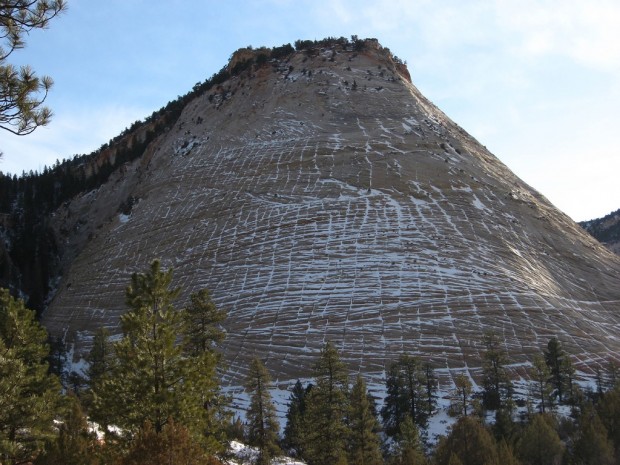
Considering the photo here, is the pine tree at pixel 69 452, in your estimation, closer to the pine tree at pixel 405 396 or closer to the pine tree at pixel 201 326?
the pine tree at pixel 201 326

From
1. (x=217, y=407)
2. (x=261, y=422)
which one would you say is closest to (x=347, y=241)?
(x=261, y=422)

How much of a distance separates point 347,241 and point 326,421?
2703 cm

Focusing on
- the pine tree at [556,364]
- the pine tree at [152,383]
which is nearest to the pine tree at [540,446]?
the pine tree at [556,364]

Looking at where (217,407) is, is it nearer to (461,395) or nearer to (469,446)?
(469,446)

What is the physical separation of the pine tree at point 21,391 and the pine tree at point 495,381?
82.1ft

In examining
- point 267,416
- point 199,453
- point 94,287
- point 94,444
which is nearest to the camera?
point 199,453

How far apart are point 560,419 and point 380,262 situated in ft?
64.2

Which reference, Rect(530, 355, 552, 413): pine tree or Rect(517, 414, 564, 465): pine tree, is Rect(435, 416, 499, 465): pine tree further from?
Rect(530, 355, 552, 413): pine tree

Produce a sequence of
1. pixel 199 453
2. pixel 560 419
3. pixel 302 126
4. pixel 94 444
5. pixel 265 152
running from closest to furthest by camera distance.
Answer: pixel 199 453 < pixel 94 444 < pixel 560 419 < pixel 265 152 < pixel 302 126

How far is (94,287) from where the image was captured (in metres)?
60.8

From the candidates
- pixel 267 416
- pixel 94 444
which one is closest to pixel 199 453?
pixel 94 444

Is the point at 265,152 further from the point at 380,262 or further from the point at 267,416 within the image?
the point at 267,416

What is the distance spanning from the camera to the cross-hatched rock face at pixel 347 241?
4294cm

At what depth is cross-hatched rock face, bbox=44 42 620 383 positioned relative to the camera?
42938 mm
